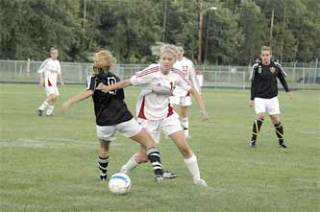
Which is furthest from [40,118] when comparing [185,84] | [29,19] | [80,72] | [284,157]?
[29,19]

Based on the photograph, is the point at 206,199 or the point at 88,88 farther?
the point at 88,88

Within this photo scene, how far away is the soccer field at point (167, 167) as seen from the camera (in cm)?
824

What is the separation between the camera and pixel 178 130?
985cm

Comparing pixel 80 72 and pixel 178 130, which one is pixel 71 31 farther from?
pixel 178 130

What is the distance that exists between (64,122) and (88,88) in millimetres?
11162

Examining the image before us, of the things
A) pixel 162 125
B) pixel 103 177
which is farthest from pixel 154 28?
pixel 103 177

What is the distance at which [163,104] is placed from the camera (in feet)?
32.8

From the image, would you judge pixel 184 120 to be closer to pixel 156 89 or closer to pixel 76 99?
pixel 156 89

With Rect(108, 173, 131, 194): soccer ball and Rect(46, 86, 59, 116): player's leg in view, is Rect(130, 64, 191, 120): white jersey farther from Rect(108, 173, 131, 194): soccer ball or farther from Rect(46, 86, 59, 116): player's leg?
Rect(46, 86, 59, 116): player's leg

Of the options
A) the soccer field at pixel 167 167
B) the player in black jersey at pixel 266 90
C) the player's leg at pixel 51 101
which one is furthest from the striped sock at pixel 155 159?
the player's leg at pixel 51 101

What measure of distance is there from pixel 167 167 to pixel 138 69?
5599 centimetres

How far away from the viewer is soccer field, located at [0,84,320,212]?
824cm

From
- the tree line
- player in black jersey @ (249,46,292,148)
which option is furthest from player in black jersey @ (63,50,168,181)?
the tree line

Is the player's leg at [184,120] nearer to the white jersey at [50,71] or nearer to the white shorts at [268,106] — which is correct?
the white shorts at [268,106]
